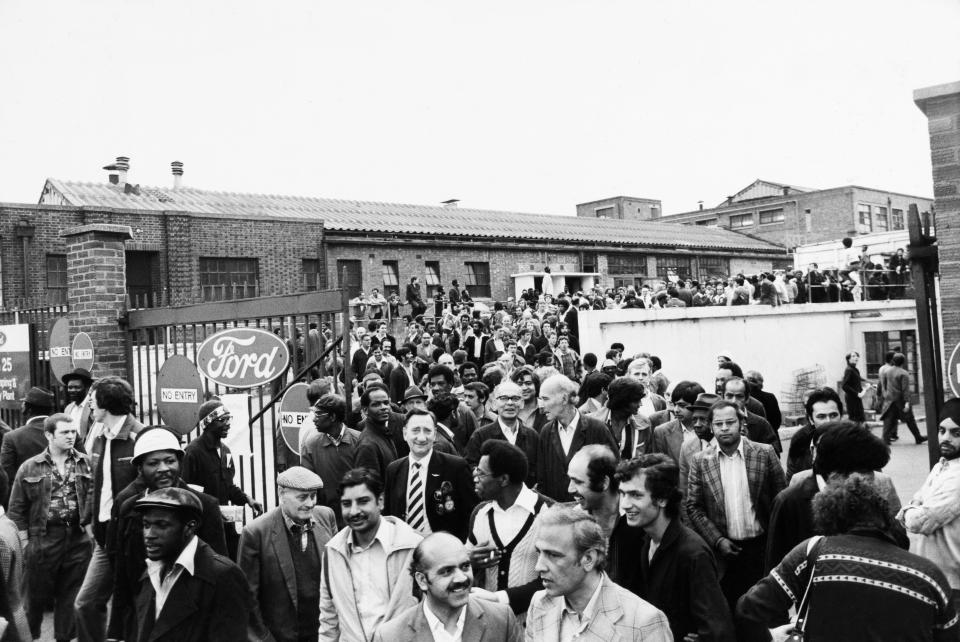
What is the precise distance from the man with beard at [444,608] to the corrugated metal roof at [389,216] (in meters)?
25.1

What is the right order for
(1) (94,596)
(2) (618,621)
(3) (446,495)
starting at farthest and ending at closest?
(1) (94,596), (3) (446,495), (2) (618,621)

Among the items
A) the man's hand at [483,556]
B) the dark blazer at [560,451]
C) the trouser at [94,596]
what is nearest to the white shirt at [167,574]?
the man's hand at [483,556]

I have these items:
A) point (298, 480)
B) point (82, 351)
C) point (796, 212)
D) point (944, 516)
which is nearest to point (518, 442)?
point (298, 480)

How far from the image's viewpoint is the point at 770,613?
3.24 m

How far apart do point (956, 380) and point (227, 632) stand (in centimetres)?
504

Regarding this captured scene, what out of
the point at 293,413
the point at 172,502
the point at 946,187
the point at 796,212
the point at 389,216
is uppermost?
the point at 796,212

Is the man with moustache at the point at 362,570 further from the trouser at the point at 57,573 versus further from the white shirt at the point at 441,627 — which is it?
the trouser at the point at 57,573

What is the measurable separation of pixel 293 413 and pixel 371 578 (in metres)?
3.59

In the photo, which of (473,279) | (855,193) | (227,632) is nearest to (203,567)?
(227,632)

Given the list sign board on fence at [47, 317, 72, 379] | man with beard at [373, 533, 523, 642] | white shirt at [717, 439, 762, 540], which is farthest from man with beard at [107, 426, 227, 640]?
sign board on fence at [47, 317, 72, 379]

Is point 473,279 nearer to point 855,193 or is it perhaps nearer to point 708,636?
point 708,636

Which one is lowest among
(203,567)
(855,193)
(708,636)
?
(708,636)

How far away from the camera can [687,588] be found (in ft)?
12.1

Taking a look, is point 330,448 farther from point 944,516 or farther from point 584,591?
point 944,516
